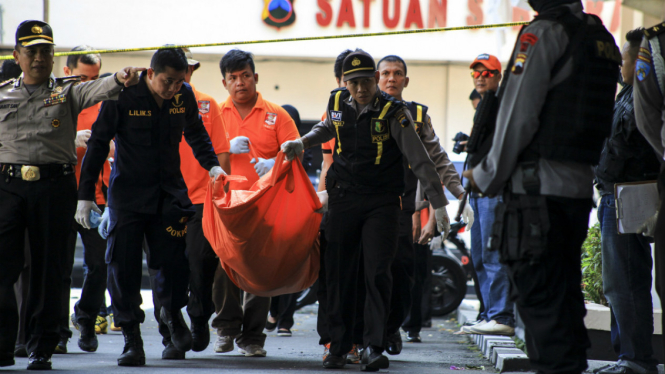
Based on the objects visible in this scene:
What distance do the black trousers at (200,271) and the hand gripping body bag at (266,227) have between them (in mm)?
239

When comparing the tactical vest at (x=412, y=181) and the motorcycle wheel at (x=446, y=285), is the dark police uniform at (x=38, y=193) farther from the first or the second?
the motorcycle wheel at (x=446, y=285)

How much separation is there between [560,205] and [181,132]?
2963mm

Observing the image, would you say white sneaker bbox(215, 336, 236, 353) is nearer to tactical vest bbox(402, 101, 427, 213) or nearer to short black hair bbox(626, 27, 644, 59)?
tactical vest bbox(402, 101, 427, 213)

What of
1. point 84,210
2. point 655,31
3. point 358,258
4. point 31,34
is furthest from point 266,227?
point 655,31

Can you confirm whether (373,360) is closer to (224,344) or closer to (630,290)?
(224,344)

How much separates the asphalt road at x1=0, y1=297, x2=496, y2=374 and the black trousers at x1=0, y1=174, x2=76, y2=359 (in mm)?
238

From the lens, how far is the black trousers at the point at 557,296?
3322mm

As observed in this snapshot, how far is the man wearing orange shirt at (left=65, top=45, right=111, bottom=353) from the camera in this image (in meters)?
6.00

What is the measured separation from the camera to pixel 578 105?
3387mm

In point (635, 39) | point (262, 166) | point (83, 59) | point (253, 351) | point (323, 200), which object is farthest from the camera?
point (83, 59)

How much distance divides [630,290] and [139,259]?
3.18 metres

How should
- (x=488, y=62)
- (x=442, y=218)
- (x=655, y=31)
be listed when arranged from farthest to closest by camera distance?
1. (x=488, y=62)
2. (x=442, y=218)
3. (x=655, y=31)

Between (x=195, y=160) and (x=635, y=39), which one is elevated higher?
(x=635, y=39)

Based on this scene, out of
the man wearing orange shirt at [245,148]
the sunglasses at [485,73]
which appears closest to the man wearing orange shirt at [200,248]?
the man wearing orange shirt at [245,148]
